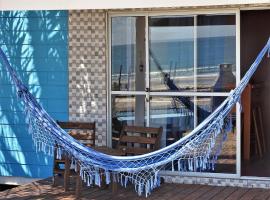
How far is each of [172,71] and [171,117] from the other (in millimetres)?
523

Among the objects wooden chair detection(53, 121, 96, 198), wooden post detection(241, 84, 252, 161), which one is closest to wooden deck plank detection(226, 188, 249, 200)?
wooden post detection(241, 84, 252, 161)

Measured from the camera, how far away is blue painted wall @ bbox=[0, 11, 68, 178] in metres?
7.23

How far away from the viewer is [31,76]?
7320 mm

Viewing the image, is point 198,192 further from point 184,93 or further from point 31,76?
point 31,76

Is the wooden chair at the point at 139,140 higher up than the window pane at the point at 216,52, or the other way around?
the window pane at the point at 216,52

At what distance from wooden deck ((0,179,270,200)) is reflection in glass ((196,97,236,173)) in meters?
0.24

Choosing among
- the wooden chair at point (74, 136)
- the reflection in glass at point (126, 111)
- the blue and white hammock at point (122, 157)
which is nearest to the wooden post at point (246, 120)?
the reflection in glass at point (126, 111)

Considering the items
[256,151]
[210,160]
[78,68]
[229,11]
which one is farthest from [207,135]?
[256,151]

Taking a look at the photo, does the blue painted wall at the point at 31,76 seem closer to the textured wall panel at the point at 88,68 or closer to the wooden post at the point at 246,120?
the textured wall panel at the point at 88,68

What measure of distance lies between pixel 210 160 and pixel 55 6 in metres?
2.34

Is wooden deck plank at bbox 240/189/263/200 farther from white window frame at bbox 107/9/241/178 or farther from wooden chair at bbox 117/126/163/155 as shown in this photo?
wooden chair at bbox 117/126/163/155

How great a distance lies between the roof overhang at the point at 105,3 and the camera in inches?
233

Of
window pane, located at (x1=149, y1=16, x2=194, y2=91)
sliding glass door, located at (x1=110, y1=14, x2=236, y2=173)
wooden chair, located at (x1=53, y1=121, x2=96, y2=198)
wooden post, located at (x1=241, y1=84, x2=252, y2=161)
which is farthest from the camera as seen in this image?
wooden post, located at (x1=241, y1=84, x2=252, y2=161)

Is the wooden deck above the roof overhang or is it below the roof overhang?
below
